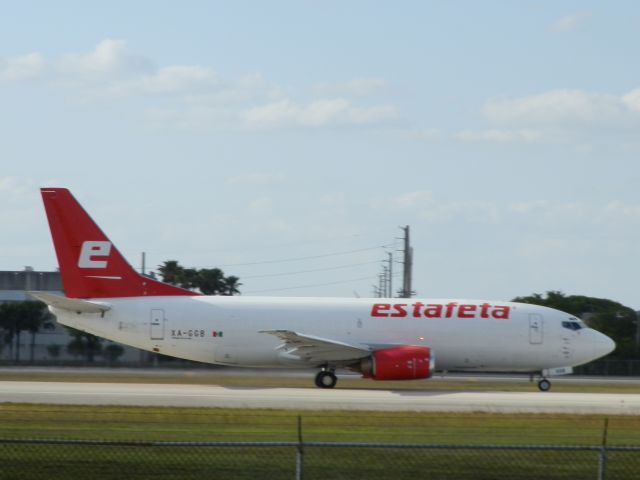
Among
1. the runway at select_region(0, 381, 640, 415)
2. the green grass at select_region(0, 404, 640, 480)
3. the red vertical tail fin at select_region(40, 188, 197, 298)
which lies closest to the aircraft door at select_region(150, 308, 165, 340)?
the red vertical tail fin at select_region(40, 188, 197, 298)

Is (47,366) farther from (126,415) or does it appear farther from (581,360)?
(126,415)

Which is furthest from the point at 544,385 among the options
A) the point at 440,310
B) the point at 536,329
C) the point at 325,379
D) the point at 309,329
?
the point at 309,329

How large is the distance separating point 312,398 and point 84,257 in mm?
10775

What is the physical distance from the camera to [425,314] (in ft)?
124

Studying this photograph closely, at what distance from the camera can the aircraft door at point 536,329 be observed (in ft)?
125

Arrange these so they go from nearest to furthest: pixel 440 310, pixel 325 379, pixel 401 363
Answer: pixel 401 363 < pixel 325 379 < pixel 440 310

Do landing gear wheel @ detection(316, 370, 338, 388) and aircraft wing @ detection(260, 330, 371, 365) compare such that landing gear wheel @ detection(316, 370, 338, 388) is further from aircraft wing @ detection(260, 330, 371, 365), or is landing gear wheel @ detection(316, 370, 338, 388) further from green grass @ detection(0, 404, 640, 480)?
green grass @ detection(0, 404, 640, 480)

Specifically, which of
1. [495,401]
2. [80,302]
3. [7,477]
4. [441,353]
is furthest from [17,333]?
[7,477]

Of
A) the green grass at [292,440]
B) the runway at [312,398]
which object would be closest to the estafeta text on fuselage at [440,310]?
the runway at [312,398]

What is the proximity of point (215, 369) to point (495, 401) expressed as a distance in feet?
55.7

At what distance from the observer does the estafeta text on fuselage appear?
3762 cm

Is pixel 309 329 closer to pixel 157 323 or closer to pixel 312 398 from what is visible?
pixel 157 323

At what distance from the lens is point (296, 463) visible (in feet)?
49.3

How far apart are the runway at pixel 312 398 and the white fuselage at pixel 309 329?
2093mm
